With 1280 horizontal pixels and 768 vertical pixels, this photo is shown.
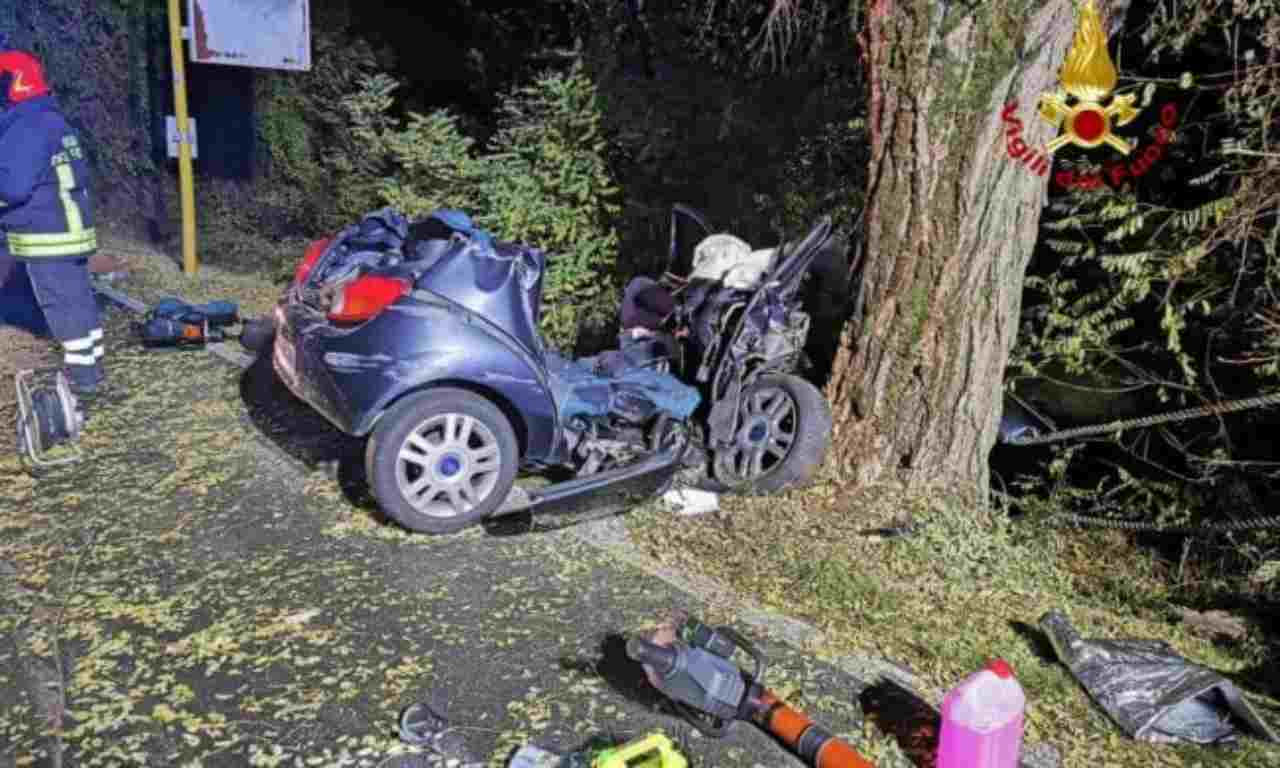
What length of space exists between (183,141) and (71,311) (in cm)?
447

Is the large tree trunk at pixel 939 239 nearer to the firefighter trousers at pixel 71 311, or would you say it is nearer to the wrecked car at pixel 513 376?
the wrecked car at pixel 513 376

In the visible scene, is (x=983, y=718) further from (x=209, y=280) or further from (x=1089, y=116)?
(x=209, y=280)

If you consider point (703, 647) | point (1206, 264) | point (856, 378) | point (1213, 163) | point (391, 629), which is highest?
point (1213, 163)

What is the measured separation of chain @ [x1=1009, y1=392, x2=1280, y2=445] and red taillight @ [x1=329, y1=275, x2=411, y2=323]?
3156mm

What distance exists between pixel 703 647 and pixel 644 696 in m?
0.34

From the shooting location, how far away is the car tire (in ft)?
17.2

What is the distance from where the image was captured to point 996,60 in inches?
189

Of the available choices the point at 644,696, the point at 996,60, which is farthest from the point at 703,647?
the point at 996,60

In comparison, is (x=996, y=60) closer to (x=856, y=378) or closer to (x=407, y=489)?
(x=856, y=378)

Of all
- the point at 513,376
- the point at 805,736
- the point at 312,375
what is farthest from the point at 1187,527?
the point at 312,375

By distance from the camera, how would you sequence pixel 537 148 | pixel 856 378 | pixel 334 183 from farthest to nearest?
1. pixel 334 183
2. pixel 537 148
3. pixel 856 378

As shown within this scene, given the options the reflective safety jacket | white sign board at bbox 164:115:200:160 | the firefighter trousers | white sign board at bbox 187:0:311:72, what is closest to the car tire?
the firefighter trousers

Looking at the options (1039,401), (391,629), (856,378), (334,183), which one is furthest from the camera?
(334,183)

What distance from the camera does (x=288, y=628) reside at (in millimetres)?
4074
